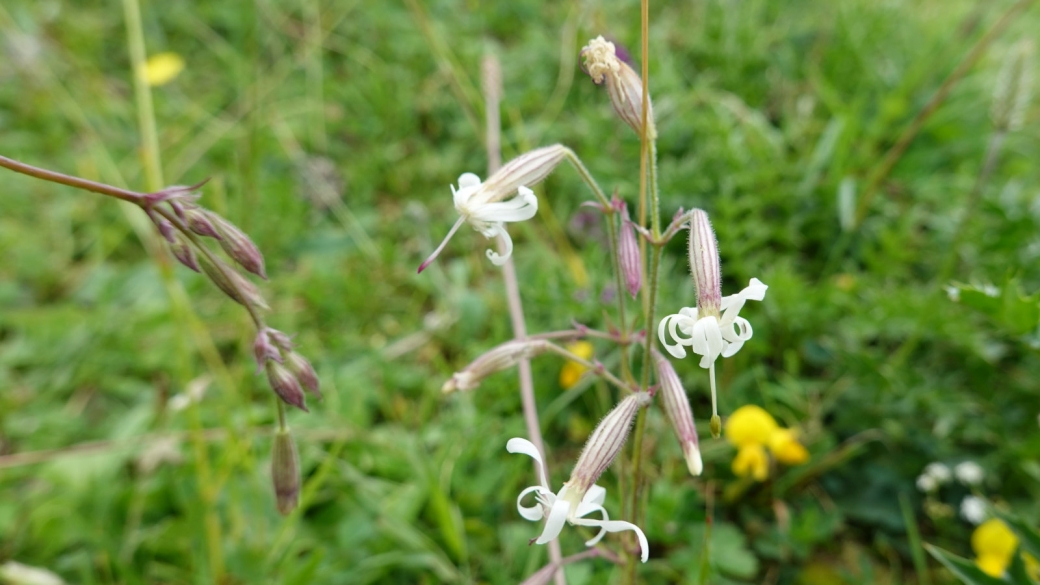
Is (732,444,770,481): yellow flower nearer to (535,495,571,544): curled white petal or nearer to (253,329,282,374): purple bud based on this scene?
(535,495,571,544): curled white petal

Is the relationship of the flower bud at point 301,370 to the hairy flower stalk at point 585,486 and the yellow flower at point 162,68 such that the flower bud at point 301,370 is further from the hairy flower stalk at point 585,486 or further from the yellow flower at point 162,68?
the yellow flower at point 162,68

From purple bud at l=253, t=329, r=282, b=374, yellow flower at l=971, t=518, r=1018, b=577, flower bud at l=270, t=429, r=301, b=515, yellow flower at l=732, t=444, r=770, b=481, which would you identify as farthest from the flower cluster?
purple bud at l=253, t=329, r=282, b=374

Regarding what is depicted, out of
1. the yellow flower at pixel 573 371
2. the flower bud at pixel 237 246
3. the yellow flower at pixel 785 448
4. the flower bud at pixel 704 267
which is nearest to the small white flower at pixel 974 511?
the yellow flower at pixel 785 448

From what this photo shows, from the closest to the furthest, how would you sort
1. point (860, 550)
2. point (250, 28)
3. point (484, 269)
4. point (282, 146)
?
point (860, 550) < point (484, 269) < point (282, 146) < point (250, 28)

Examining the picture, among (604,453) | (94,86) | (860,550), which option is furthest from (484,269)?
(94,86)

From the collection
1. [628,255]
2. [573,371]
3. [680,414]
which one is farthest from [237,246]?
[573,371]

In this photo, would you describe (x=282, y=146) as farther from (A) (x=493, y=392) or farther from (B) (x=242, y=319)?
(A) (x=493, y=392)

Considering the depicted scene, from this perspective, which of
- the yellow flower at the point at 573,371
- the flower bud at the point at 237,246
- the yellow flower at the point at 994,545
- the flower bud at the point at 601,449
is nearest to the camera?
the flower bud at the point at 601,449
